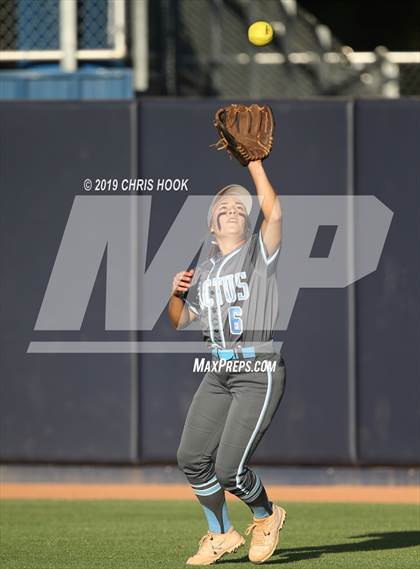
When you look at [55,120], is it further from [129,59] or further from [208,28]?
[208,28]

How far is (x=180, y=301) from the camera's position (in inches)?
255

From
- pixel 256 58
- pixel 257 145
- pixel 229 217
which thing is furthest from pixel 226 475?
pixel 256 58

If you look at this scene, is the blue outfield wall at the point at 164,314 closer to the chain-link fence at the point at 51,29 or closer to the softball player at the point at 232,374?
the chain-link fence at the point at 51,29

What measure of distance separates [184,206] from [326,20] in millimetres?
11546

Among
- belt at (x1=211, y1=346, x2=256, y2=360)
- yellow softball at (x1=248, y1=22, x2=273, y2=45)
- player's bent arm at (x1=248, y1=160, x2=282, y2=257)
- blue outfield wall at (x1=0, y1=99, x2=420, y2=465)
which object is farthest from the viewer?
blue outfield wall at (x1=0, y1=99, x2=420, y2=465)

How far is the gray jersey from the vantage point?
21.2ft

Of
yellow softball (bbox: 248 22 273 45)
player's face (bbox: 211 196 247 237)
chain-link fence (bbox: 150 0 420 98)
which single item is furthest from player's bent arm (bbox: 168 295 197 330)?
chain-link fence (bbox: 150 0 420 98)

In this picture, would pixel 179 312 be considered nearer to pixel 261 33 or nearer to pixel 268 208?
pixel 268 208

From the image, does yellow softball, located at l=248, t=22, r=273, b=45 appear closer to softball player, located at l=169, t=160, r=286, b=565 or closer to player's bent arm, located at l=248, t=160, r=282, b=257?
softball player, located at l=169, t=160, r=286, b=565

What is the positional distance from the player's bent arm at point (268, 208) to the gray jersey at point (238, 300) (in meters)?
0.15

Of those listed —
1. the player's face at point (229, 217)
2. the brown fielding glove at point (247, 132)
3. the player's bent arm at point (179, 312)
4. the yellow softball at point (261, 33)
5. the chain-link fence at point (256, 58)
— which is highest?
the chain-link fence at point (256, 58)

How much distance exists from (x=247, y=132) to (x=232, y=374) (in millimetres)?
1203

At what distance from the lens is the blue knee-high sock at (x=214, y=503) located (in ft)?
21.4

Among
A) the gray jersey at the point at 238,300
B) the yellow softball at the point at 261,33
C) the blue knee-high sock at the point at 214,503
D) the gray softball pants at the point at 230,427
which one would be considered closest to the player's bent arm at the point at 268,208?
the gray jersey at the point at 238,300
